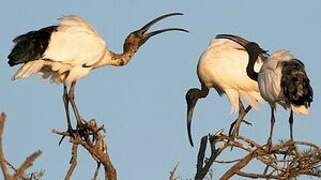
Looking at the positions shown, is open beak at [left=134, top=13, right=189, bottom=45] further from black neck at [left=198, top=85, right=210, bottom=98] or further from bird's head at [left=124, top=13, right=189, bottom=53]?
black neck at [left=198, top=85, right=210, bottom=98]

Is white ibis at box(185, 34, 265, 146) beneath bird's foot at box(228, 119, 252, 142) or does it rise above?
above

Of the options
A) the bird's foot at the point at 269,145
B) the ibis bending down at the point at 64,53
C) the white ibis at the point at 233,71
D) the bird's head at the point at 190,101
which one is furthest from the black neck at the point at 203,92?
the bird's foot at the point at 269,145

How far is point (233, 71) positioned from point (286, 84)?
3.28 m

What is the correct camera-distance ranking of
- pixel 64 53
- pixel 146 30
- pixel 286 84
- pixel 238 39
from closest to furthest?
pixel 286 84 < pixel 64 53 < pixel 146 30 < pixel 238 39

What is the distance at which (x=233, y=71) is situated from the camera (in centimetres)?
1291

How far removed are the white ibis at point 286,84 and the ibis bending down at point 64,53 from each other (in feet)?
6.80

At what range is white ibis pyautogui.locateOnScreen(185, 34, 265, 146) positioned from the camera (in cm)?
1284

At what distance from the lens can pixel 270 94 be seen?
1009 cm

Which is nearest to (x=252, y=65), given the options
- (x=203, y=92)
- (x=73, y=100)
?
(x=203, y=92)

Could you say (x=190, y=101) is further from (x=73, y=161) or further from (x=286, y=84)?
(x=73, y=161)

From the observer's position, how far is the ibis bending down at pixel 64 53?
977 centimetres

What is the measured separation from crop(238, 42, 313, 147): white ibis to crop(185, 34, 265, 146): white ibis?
2263 millimetres

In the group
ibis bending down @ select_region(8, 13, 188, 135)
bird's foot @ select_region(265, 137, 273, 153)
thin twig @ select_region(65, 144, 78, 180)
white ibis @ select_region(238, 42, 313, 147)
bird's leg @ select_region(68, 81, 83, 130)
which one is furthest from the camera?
bird's leg @ select_region(68, 81, 83, 130)

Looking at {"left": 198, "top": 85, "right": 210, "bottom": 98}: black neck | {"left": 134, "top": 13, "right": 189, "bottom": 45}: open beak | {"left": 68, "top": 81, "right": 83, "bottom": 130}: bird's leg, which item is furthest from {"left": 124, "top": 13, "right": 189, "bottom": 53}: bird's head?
{"left": 198, "top": 85, "right": 210, "bottom": 98}: black neck
